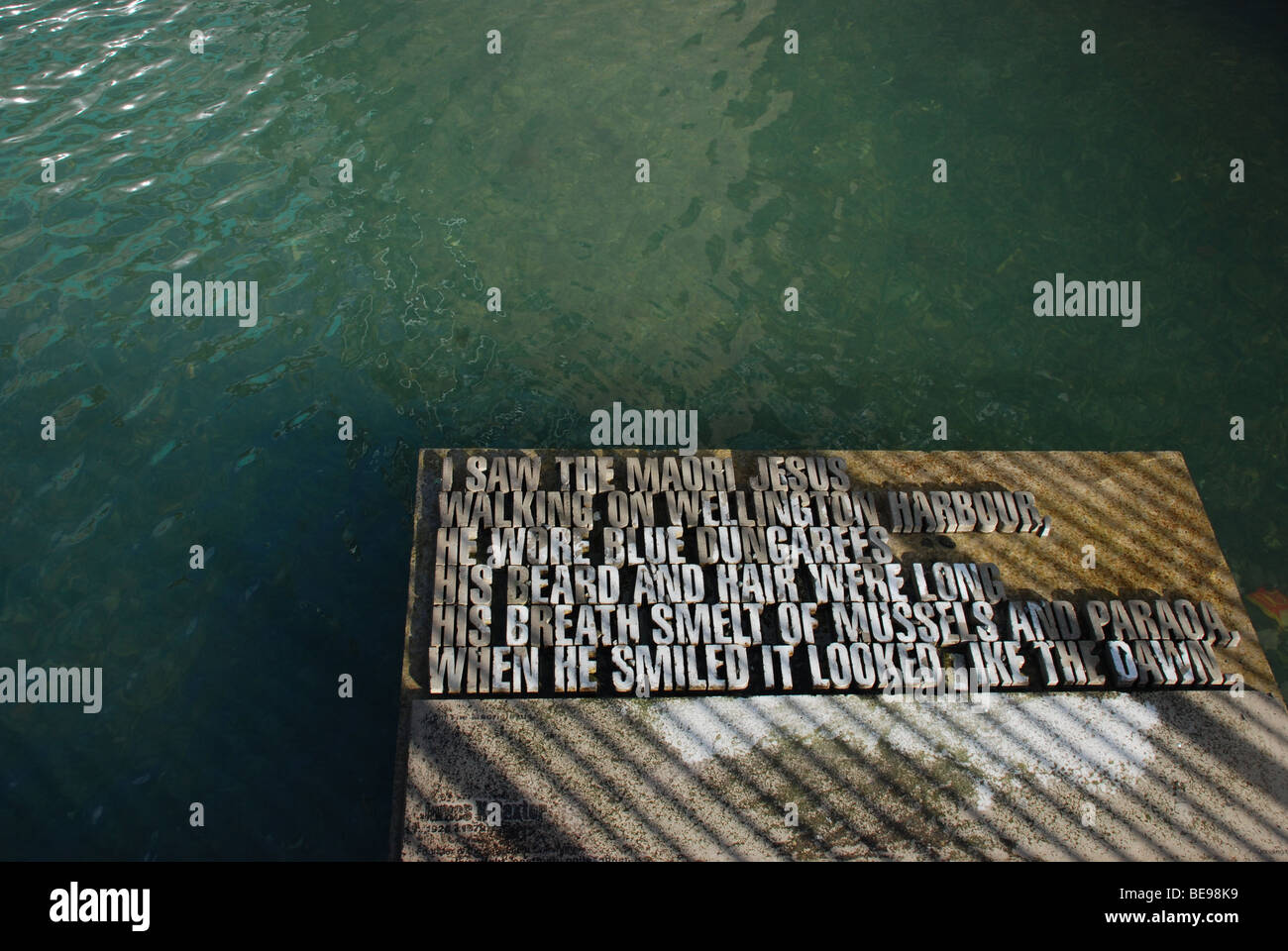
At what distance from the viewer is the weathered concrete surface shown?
27.1 ft

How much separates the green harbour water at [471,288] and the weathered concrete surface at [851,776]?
1.34 m

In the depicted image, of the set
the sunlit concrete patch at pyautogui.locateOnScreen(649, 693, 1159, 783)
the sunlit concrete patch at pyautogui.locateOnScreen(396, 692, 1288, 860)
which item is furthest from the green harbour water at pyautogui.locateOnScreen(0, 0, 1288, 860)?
the sunlit concrete patch at pyautogui.locateOnScreen(649, 693, 1159, 783)

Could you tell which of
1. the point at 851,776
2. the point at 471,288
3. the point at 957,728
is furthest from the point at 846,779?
the point at 471,288

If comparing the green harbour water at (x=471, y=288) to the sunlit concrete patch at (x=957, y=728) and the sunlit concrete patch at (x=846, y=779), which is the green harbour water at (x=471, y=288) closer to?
the sunlit concrete patch at (x=846, y=779)

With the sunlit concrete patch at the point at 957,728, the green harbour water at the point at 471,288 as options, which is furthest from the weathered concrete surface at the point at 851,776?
the green harbour water at the point at 471,288

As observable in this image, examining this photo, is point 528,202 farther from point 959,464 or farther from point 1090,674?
point 1090,674

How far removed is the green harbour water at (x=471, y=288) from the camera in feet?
31.9

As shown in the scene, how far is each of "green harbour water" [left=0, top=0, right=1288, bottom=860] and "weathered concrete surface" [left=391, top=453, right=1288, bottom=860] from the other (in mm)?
1340

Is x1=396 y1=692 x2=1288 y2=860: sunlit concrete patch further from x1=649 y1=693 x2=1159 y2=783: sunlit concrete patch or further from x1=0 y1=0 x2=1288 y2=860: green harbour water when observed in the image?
x1=0 y1=0 x2=1288 y2=860: green harbour water

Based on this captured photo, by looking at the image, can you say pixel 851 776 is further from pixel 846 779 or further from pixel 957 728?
pixel 957 728

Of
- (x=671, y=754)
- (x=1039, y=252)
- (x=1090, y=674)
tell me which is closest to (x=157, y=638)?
(x=671, y=754)

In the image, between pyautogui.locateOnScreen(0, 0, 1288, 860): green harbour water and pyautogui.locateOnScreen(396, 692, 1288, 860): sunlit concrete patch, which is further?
pyautogui.locateOnScreen(0, 0, 1288, 860): green harbour water

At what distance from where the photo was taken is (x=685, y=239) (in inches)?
541

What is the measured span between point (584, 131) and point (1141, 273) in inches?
313
